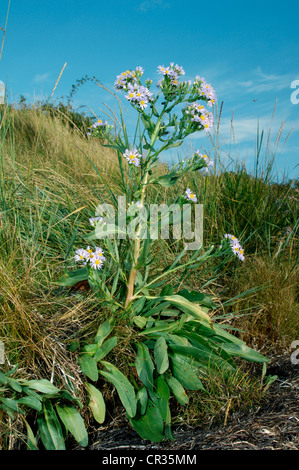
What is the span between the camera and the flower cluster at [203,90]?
2.30 m

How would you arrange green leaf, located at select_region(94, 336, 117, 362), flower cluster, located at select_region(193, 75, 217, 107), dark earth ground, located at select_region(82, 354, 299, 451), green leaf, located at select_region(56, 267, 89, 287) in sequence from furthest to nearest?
green leaf, located at select_region(56, 267, 89, 287) < flower cluster, located at select_region(193, 75, 217, 107) < green leaf, located at select_region(94, 336, 117, 362) < dark earth ground, located at select_region(82, 354, 299, 451)

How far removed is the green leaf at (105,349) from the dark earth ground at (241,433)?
0.36m

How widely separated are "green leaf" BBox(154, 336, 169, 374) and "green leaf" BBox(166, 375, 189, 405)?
0.13 meters

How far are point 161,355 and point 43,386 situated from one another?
59 cm

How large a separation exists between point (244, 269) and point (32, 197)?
192 cm

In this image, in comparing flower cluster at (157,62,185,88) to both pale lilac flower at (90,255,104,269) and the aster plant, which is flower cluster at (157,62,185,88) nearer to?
the aster plant

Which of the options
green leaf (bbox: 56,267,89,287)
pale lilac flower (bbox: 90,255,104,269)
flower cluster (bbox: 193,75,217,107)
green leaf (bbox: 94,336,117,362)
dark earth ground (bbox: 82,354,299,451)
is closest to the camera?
dark earth ground (bbox: 82,354,299,451)

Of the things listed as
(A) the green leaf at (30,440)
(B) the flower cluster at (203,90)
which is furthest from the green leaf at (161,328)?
(B) the flower cluster at (203,90)

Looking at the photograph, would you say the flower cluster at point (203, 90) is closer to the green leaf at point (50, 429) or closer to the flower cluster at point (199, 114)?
the flower cluster at point (199, 114)

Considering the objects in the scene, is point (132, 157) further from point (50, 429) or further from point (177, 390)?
point (50, 429)

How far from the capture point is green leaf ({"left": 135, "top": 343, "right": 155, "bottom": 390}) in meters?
2.13

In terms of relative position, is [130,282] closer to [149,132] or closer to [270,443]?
[149,132]

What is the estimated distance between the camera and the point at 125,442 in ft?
6.73

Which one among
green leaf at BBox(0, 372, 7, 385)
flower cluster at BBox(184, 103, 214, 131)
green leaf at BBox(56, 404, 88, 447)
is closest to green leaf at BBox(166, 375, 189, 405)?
green leaf at BBox(56, 404, 88, 447)
